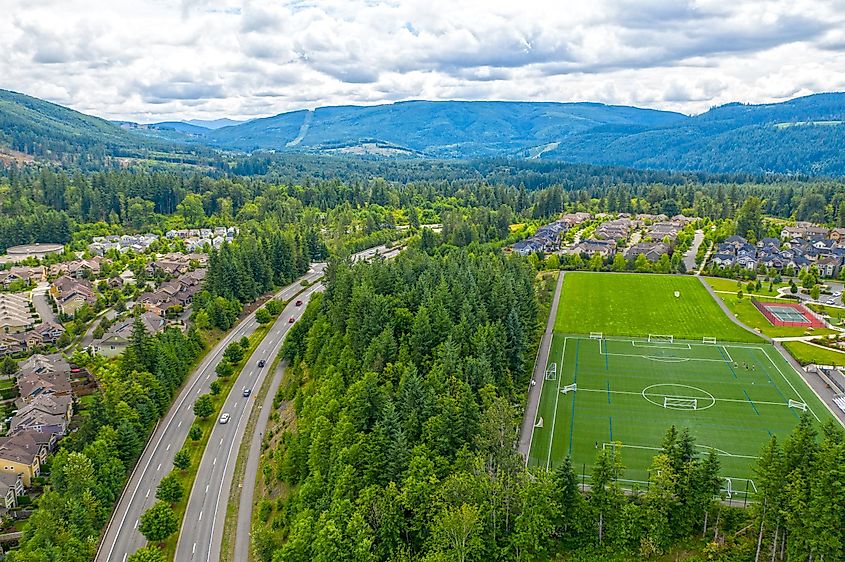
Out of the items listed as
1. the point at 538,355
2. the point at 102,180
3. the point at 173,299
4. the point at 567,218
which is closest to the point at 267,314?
the point at 173,299

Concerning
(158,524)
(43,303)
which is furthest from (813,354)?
(43,303)

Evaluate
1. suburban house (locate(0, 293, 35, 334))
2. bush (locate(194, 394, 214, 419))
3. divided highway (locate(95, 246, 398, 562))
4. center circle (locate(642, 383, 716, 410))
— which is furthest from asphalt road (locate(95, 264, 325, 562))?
center circle (locate(642, 383, 716, 410))

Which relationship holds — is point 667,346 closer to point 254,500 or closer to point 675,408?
point 675,408

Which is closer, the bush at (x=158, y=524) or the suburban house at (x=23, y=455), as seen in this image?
the bush at (x=158, y=524)

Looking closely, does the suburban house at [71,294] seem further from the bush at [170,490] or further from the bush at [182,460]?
the bush at [170,490]

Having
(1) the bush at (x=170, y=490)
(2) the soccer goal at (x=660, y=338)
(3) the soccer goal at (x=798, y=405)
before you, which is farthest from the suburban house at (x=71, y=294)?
(3) the soccer goal at (x=798, y=405)

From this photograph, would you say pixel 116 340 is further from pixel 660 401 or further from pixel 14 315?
pixel 660 401

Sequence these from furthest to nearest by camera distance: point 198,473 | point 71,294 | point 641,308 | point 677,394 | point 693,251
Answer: point 693,251, point 71,294, point 641,308, point 677,394, point 198,473
